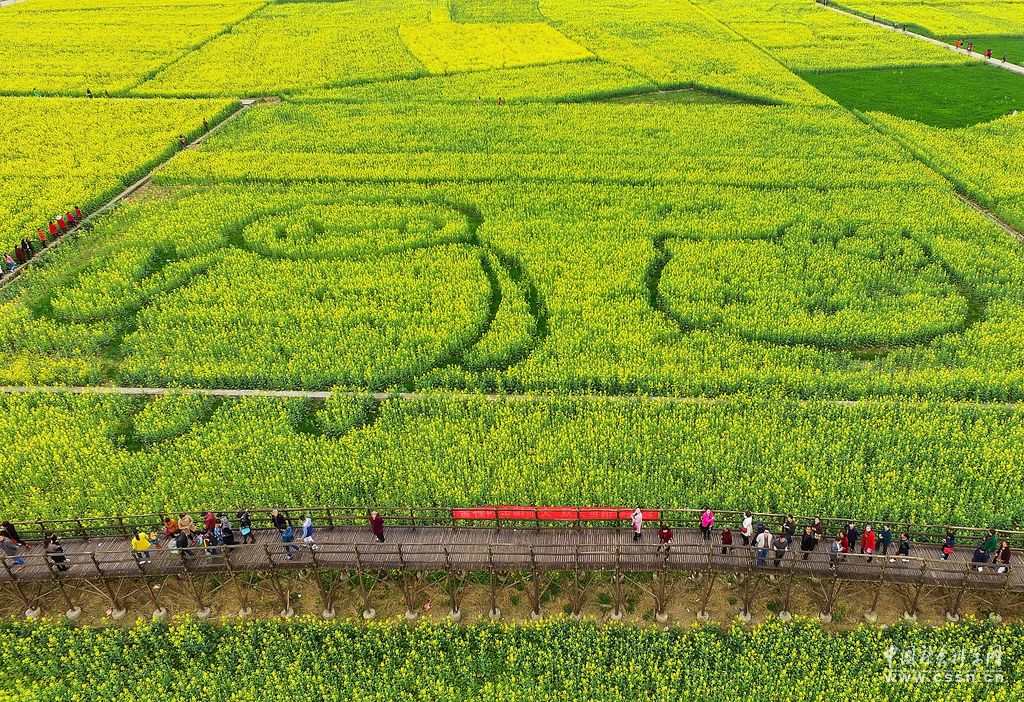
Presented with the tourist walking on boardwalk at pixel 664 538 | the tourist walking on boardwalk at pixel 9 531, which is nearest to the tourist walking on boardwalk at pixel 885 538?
the tourist walking on boardwalk at pixel 664 538

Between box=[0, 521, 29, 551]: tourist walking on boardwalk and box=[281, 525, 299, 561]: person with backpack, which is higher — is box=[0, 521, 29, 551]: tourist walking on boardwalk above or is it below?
above

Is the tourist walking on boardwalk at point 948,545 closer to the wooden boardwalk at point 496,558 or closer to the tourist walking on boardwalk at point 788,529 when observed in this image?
the wooden boardwalk at point 496,558

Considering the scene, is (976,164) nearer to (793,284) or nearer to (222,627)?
(793,284)

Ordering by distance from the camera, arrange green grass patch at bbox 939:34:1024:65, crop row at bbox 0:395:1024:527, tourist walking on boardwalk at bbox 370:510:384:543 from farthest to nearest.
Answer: green grass patch at bbox 939:34:1024:65, crop row at bbox 0:395:1024:527, tourist walking on boardwalk at bbox 370:510:384:543

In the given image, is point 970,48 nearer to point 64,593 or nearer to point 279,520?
point 279,520

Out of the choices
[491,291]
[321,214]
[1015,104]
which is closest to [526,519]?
[491,291]

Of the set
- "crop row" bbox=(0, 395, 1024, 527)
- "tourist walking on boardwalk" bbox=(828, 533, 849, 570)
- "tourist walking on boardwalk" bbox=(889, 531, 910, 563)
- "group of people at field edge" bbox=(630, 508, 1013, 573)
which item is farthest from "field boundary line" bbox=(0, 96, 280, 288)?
"tourist walking on boardwalk" bbox=(889, 531, 910, 563)

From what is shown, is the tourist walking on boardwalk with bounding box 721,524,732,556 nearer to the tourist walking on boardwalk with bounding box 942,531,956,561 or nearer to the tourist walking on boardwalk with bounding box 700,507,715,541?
the tourist walking on boardwalk with bounding box 700,507,715,541
